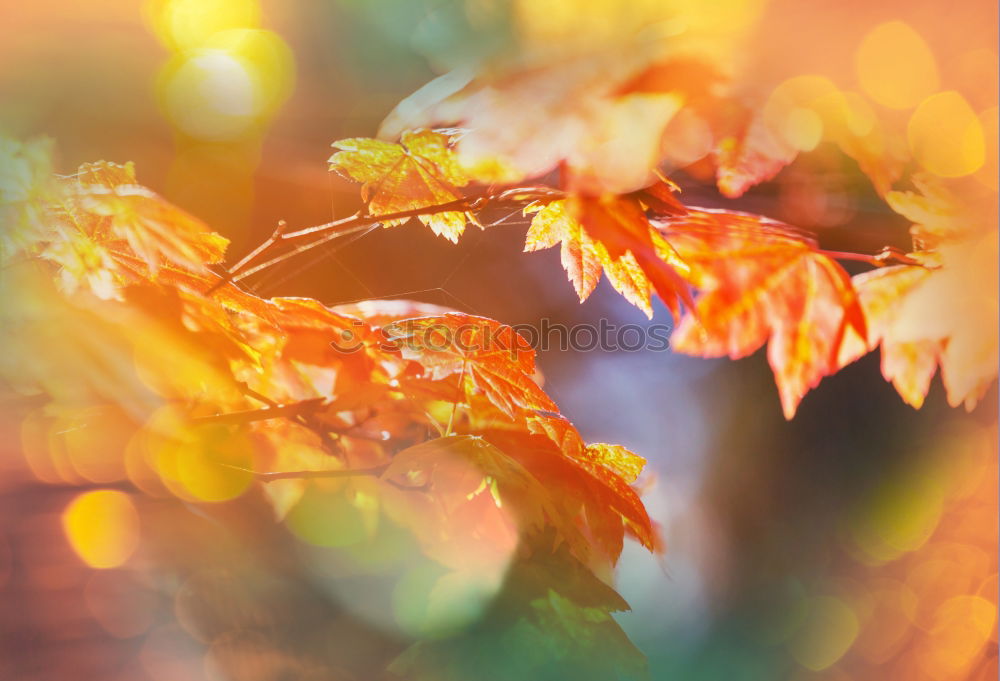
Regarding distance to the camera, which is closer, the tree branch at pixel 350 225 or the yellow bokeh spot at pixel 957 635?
the tree branch at pixel 350 225

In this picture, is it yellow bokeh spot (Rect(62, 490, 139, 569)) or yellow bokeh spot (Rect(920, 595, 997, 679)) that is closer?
yellow bokeh spot (Rect(62, 490, 139, 569))

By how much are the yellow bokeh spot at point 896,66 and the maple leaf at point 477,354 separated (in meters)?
0.42

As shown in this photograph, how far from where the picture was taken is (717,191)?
483 mm

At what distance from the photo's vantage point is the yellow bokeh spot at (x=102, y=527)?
0.45m

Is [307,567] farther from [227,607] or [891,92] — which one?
[891,92]

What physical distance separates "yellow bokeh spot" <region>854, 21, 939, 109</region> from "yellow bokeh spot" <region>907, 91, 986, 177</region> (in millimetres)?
18

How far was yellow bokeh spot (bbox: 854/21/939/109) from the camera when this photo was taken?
499mm

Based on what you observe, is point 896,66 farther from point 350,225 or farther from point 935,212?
point 350,225

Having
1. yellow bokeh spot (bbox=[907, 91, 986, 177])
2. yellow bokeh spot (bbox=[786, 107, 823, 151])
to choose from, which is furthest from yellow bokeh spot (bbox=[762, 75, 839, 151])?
yellow bokeh spot (bbox=[907, 91, 986, 177])

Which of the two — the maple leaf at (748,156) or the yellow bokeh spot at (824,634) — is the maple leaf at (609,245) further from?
the yellow bokeh spot at (824,634)

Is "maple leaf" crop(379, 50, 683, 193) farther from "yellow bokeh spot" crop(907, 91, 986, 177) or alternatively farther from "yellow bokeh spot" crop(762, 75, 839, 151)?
"yellow bokeh spot" crop(907, 91, 986, 177)

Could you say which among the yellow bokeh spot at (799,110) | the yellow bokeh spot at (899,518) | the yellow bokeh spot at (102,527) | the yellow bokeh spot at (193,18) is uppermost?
the yellow bokeh spot at (193,18)

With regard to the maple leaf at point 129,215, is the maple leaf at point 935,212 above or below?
below

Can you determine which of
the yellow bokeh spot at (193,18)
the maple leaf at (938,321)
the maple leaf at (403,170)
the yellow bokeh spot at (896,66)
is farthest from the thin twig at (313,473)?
the yellow bokeh spot at (896,66)
